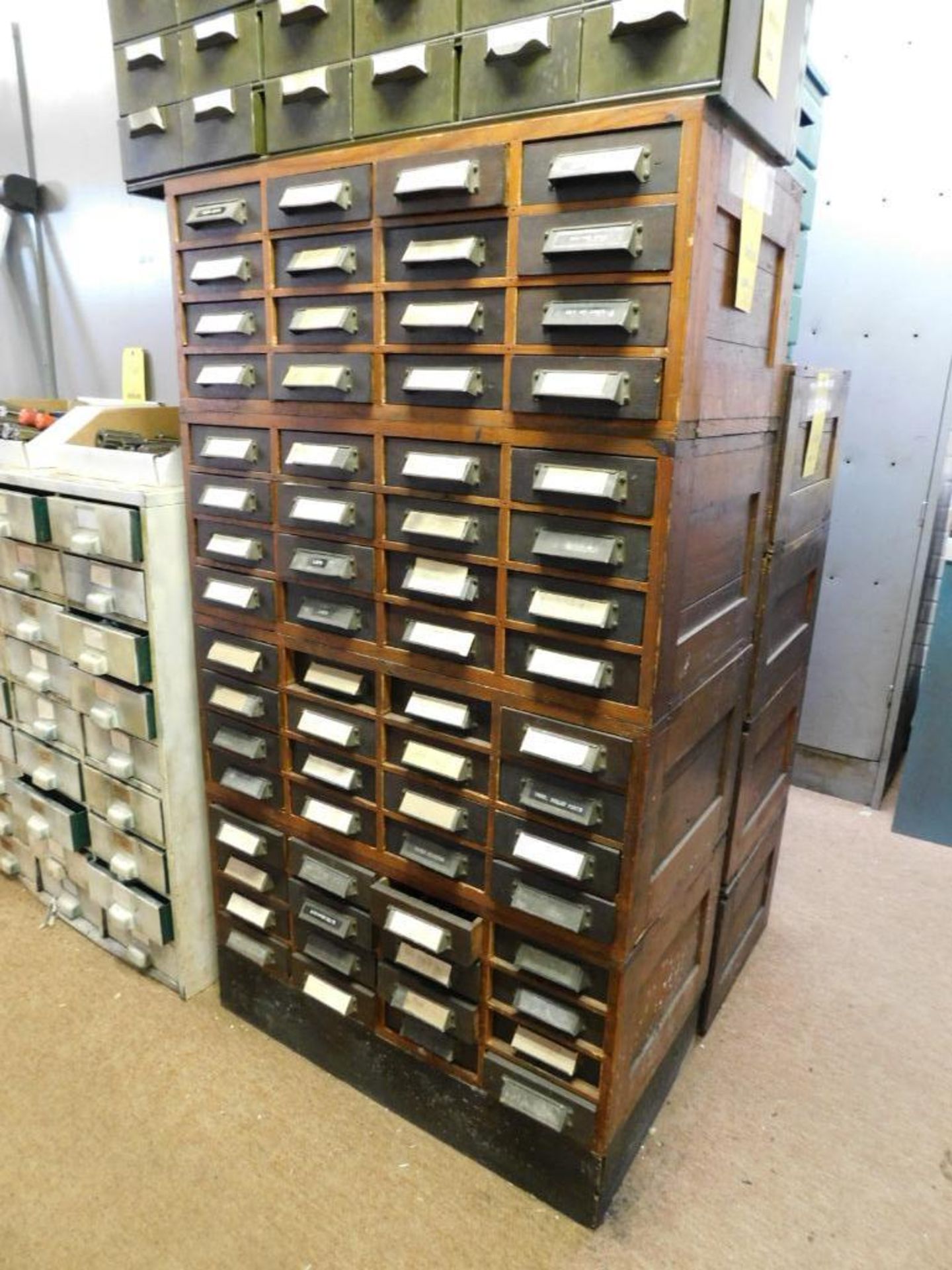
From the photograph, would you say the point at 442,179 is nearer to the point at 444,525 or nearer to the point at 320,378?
the point at 320,378

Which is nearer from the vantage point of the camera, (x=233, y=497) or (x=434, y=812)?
(x=434, y=812)

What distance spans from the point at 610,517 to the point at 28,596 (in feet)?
4.51

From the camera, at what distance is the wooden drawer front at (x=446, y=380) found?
1.11m

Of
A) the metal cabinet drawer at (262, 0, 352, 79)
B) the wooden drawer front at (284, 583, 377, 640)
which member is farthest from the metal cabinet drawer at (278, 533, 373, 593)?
the metal cabinet drawer at (262, 0, 352, 79)

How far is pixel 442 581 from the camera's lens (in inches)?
47.5

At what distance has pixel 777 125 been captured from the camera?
109cm

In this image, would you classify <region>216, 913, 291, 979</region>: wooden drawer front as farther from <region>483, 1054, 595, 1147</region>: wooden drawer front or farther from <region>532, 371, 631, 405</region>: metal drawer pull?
<region>532, 371, 631, 405</region>: metal drawer pull

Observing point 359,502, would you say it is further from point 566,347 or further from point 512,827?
point 512,827

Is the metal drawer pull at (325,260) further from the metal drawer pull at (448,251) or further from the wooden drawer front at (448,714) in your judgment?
the wooden drawer front at (448,714)

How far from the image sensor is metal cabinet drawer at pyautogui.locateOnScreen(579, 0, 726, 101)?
2.95 ft

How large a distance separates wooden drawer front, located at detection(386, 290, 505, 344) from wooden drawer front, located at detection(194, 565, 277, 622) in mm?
499

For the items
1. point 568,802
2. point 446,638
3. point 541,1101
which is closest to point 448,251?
Answer: point 446,638

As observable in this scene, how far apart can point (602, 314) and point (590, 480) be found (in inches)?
7.6

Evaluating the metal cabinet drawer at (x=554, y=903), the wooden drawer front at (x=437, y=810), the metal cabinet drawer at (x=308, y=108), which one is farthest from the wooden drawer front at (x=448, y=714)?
the metal cabinet drawer at (x=308, y=108)
